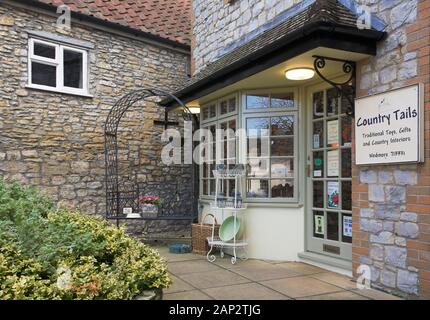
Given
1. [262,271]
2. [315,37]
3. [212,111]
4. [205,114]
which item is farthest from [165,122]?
[315,37]

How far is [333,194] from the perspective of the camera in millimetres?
5254

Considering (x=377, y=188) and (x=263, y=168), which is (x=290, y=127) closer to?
(x=263, y=168)

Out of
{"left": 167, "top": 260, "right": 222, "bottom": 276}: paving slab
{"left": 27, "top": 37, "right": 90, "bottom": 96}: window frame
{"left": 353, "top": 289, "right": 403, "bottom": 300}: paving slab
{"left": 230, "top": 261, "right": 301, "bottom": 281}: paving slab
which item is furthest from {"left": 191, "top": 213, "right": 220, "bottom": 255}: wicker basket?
{"left": 27, "top": 37, "right": 90, "bottom": 96}: window frame

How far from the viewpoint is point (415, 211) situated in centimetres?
392

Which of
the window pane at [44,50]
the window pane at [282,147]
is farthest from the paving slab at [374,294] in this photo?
the window pane at [44,50]

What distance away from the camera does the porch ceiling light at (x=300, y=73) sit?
5.01 m

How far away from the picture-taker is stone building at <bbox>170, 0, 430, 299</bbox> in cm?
398

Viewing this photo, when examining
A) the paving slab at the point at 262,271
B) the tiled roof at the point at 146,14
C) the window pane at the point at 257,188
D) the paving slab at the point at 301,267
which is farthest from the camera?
the tiled roof at the point at 146,14

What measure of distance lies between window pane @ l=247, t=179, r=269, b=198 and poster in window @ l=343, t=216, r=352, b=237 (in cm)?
123

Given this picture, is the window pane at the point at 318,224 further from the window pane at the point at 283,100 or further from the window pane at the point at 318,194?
the window pane at the point at 283,100

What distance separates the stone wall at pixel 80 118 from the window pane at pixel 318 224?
14.5ft

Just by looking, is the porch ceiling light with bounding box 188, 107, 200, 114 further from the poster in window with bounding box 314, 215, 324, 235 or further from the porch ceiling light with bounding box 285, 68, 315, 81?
the poster in window with bounding box 314, 215, 324, 235
